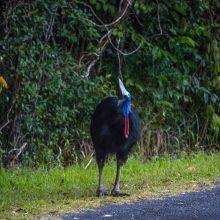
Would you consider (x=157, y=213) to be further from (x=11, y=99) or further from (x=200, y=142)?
(x=200, y=142)

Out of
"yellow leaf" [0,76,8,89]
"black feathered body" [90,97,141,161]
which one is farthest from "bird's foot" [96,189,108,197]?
"yellow leaf" [0,76,8,89]

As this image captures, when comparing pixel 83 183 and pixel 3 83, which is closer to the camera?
pixel 83 183

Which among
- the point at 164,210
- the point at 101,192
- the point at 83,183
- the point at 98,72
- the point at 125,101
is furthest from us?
the point at 98,72

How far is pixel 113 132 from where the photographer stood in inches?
331

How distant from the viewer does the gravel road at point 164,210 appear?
7.36m

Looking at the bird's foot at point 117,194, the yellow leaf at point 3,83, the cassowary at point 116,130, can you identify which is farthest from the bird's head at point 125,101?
the yellow leaf at point 3,83

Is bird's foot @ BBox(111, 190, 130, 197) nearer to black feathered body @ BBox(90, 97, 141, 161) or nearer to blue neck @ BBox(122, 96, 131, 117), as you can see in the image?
black feathered body @ BBox(90, 97, 141, 161)

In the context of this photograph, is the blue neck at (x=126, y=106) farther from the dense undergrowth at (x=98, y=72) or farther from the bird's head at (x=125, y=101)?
the dense undergrowth at (x=98, y=72)

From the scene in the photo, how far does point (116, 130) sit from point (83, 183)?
1.11 m

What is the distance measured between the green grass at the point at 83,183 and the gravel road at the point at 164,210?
242mm

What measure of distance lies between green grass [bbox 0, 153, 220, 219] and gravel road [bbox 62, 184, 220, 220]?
0.24m

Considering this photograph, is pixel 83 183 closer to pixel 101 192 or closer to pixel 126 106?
pixel 101 192

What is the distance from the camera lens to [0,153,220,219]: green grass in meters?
7.83

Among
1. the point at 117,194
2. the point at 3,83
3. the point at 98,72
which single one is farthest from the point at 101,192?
the point at 98,72
